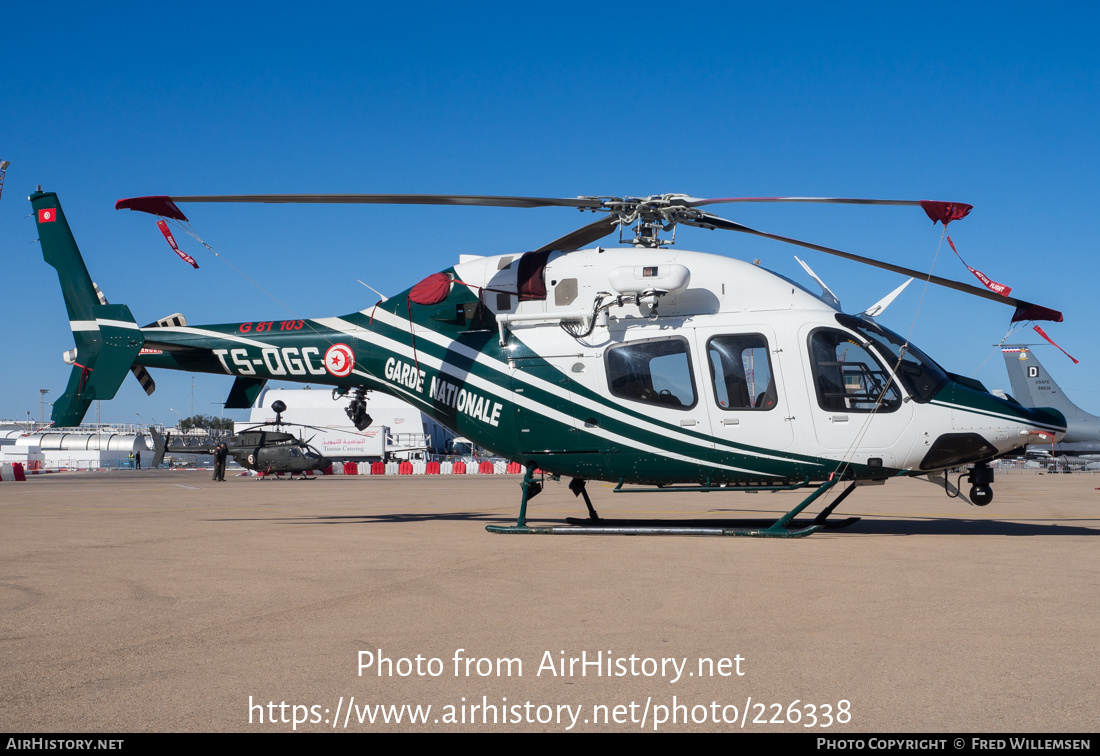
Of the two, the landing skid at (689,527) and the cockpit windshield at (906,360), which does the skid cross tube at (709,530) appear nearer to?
the landing skid at (689,527)

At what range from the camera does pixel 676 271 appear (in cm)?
1134

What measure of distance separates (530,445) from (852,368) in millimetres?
4604

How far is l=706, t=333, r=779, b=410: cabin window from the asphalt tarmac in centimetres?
187

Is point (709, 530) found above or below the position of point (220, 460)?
above

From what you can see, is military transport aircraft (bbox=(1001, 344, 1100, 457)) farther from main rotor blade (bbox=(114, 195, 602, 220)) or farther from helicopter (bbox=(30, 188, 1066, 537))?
main rotor blade (bbox=(114, 195, 602, 220))

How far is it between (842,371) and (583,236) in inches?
→ 161

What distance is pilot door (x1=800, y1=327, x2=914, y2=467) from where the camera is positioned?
10.9 meters

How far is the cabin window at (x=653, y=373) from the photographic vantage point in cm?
1154

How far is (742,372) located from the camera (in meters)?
11.3

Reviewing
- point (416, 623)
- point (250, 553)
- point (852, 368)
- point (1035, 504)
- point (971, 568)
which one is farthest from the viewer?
point (1035, 504)

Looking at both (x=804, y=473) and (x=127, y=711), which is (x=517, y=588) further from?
(x=804, y=473)

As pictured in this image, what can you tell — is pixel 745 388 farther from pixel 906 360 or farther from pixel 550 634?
pixel 550 634

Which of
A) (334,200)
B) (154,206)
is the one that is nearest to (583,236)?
(334,200)
